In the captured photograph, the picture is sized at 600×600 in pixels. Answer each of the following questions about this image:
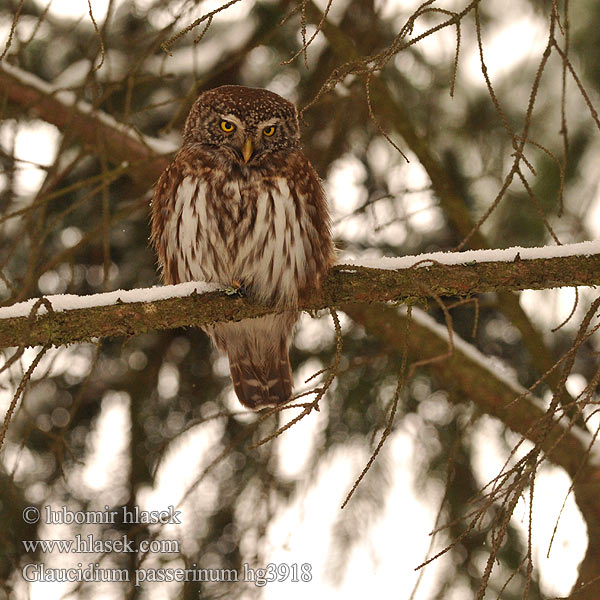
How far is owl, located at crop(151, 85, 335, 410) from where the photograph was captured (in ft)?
10.7

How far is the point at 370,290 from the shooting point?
2.81m

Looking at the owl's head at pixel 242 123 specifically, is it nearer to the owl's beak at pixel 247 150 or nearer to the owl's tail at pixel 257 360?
the owl's beak at pixel 247 150

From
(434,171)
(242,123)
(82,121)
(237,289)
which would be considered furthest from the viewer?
(434,171)

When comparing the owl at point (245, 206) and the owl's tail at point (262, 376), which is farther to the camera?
the owl's tail at point (262, 376)

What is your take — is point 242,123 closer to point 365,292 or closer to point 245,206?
point 245,206

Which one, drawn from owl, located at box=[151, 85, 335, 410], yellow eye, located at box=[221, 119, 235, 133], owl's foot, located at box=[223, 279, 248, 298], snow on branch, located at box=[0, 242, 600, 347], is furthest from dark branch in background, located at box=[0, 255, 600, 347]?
yellow eye, located at box=[221, 119, 235, 133]

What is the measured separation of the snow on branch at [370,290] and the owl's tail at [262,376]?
0.95 m

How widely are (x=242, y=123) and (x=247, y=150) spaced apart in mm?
222

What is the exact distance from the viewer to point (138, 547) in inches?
153

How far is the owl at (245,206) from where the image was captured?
3.27m

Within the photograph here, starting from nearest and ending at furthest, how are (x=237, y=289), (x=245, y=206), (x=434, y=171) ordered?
1. (x=237, y=289)
2. (x=245, y=206)
3. (x=434, y=171)

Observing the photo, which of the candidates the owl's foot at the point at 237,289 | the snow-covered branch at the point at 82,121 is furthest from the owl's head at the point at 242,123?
the owl's foot at the point at 237,289

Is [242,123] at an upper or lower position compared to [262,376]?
upper

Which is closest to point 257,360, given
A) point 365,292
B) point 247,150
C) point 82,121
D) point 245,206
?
point 245,206
